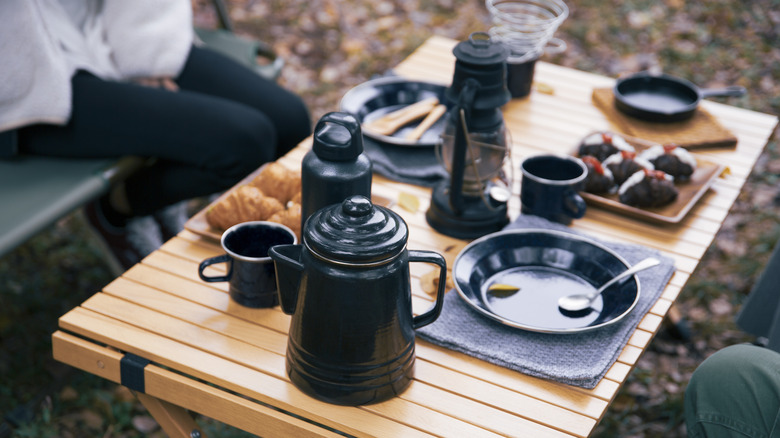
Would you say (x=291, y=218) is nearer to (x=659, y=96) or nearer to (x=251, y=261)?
(x=251, y=261)

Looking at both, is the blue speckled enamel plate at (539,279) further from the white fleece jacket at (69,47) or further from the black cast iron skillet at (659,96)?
the white fleece jacket at (69,47)

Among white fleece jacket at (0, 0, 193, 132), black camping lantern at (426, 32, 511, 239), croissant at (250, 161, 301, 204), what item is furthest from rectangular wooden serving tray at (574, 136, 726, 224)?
white fleece jacket at (0, 0, 193, 132)

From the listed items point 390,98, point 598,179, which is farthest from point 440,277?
point 390,98

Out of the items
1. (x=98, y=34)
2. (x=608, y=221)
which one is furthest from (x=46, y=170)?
(x=608, y=221)

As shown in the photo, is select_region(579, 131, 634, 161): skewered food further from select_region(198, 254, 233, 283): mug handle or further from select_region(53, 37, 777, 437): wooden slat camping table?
select_region(198, 254, 233, 283): mug handle

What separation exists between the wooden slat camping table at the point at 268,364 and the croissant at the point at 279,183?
0.17 meters

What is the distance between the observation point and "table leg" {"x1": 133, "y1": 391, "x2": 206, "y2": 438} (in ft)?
4.73

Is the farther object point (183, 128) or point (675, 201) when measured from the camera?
point (183, 128)

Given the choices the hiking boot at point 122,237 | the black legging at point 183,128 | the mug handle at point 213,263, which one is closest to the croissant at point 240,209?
the mug handle at point 213,263

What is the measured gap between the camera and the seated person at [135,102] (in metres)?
1.99

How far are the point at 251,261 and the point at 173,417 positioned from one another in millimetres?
338

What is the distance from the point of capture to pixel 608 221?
5.79 ft

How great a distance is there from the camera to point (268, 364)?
1346 millimetres

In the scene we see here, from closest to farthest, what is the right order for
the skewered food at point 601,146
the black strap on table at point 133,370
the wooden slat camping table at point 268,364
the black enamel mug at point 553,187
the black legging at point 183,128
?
the wooden slat camping table at point 268,364 → the black strap on table at point 133,370 → the black enamel mug at point 553,187 → the skewered food at point 601,146 → the black legging at point 183,128
